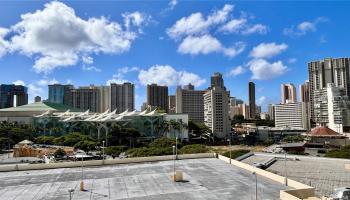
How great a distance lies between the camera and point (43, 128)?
147m

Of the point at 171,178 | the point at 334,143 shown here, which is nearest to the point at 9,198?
the point at 171,178

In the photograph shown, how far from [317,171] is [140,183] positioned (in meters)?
27.6

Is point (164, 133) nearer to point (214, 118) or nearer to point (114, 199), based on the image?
point (214, 118)

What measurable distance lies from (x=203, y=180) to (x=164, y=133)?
348 ft

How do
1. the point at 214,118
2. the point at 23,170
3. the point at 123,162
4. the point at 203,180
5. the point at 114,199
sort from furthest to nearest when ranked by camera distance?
Answer: the point at 214,118 < the point at 123,162 < the point at 23,170 < the point at 203,180 < the point at 114,199

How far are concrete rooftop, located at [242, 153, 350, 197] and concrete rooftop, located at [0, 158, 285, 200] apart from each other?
7398mm

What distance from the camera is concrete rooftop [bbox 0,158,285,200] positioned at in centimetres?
3403

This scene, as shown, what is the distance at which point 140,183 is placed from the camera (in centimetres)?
3916

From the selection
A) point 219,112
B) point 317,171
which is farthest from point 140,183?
point 219,112

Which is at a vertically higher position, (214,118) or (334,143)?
(214,118)

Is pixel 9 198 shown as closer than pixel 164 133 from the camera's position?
Yes

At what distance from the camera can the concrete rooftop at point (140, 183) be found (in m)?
34.0

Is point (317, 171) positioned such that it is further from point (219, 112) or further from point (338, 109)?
point (338, 109)

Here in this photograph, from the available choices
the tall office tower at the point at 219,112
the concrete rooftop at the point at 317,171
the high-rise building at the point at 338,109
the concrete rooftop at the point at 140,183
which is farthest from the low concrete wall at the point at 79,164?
the high-rise building at the point at 338,109
